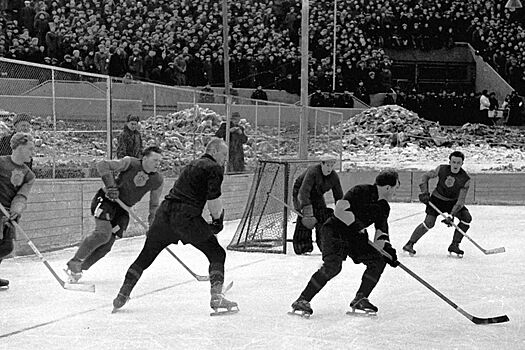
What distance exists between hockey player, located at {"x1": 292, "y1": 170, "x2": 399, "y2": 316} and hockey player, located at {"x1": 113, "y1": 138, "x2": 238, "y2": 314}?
2.18 feet

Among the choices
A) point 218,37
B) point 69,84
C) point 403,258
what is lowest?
point 403,258

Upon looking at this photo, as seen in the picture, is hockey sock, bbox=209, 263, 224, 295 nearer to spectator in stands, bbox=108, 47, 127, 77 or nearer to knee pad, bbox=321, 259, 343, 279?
knee pad, bbox=321, 259, 343, 279

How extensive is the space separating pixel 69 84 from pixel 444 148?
50.1 ft

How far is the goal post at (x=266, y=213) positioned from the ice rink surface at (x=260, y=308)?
582 mm

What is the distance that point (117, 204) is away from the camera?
741cm

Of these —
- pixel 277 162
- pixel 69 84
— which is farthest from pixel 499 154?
pixel 69 84

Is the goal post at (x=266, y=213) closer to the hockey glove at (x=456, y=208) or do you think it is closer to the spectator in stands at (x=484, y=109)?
the hockey glove at (x=456, y=208)

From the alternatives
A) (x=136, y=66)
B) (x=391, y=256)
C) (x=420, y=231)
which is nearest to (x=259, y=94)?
(x=136, y=66)

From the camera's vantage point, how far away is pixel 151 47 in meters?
22.3

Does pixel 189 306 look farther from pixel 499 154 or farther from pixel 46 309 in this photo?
pixel 499 154

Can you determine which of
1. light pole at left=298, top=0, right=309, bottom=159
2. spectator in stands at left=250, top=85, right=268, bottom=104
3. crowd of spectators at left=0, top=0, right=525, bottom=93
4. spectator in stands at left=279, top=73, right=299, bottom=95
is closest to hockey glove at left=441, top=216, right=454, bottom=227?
light pole at left=298, top=0, right=309, bottom=159

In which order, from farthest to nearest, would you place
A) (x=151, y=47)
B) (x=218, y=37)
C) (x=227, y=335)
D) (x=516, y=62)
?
1. (x=516, y=62)
2. (x=218, y=37)
3. (x=151, y=47)
4. (x=227, y=335)

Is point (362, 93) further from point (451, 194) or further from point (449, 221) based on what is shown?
Result: point (449, 221)

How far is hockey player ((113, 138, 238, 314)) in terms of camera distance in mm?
6059
